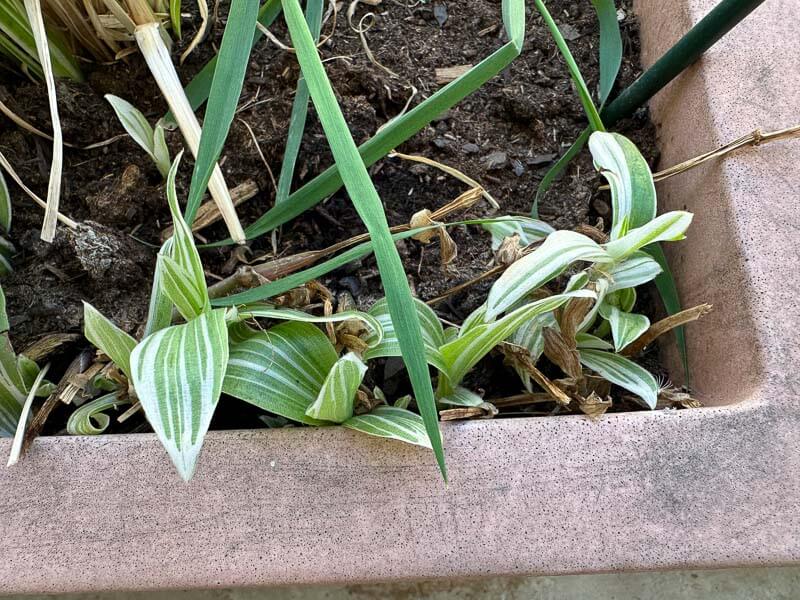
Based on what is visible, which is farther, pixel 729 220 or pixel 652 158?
pixel 652 158

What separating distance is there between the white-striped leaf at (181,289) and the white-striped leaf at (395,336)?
0.46ft

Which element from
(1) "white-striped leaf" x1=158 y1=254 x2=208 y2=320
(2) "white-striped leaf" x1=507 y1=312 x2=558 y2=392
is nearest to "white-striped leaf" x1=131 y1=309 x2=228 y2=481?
(1) "white-striped leaf" x1=158 y1=254 x2=208 y2=320

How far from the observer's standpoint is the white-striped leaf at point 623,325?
1.71ft

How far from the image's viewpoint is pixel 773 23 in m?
0.63

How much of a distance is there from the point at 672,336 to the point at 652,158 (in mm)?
218

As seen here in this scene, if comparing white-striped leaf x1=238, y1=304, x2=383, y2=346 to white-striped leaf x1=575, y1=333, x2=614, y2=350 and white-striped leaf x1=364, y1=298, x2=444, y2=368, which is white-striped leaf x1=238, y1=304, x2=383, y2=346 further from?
white-striped leaf x1=575, y1=333, x2=614, y2=350

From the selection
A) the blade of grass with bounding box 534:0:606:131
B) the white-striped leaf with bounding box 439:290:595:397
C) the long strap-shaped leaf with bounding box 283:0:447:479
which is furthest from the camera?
the blade of grass with bounding box 534:0:606:131

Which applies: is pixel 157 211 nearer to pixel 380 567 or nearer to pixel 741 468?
pixel 380 567

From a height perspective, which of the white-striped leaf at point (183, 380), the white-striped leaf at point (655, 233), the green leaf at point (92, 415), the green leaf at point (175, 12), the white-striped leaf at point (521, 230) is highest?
the green leaf at point (175, 12)

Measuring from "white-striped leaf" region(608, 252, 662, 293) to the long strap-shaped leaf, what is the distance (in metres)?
0.24

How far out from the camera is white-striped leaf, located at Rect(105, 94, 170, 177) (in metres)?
0.61

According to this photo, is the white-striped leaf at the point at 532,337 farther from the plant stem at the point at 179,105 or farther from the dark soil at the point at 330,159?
the plant stem at the point at 179,105

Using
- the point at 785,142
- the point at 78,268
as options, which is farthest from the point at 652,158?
the point at 78,268

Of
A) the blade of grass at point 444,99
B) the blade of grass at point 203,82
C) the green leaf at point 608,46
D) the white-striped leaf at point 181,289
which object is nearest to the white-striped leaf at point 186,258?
the white-striped leaf at point 181,289
